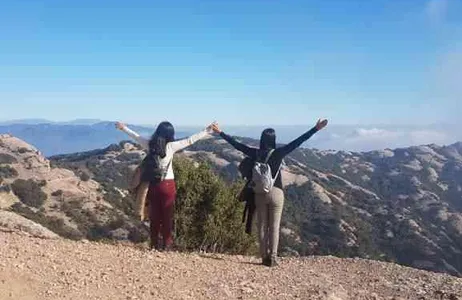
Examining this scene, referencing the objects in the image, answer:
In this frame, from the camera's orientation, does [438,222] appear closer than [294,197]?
No

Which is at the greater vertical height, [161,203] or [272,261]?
[161,203]

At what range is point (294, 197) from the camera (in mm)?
126938

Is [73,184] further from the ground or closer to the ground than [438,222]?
further from the ground

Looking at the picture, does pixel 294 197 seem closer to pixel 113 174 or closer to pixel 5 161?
pixel 113 174

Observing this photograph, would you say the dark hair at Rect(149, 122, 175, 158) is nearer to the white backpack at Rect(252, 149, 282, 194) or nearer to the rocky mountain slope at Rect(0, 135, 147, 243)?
the white backpack at Rect(252, 149, 282, 194)

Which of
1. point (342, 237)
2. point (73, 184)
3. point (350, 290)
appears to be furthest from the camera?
point (342, 237)

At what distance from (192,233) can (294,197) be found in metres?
111

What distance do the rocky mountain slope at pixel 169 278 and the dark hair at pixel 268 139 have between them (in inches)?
89.2

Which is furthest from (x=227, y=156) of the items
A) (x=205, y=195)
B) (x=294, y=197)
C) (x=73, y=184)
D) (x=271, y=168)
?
(x=271, y=168)

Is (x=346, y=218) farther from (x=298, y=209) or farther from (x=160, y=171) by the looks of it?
(x=160, y=171)

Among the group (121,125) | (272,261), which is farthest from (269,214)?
(121,125)

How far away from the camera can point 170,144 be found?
9.52 metres

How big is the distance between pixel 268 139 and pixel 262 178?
2.41 ft

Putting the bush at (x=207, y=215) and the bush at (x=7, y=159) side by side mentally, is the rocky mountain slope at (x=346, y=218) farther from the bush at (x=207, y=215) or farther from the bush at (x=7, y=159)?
the bush at (x=207, y=215)
